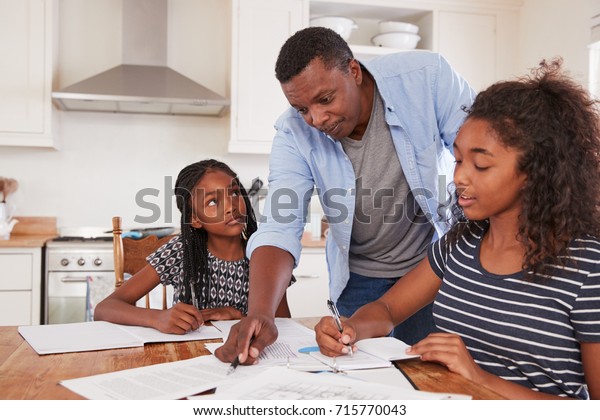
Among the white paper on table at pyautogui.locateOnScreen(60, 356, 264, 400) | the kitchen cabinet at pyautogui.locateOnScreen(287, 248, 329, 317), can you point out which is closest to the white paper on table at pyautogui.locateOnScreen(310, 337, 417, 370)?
the white paper on table at pyautogui.locateOnScreen(60, 356, 264, 400)

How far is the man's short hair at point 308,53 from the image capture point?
136 centimetres

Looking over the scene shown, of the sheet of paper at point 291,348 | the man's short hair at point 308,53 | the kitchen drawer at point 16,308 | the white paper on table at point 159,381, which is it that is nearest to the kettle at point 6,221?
the kitchen drawer at point 16,308

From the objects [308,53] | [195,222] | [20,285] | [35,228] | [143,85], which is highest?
[143,85]

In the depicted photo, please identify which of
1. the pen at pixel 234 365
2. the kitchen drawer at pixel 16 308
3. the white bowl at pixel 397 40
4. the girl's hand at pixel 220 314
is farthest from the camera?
the white bowl at pixel 397 40

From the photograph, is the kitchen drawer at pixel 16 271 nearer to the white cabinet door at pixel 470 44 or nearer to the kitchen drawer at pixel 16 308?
the kitchen drawer at pixel 16 308

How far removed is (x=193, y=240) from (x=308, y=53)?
31.1 inches

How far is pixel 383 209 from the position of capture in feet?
5.46

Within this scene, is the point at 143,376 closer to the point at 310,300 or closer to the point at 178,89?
the point at 310,300

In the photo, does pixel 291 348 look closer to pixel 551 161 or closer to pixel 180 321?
pixel 180 321

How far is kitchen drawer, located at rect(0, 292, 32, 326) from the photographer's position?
3018 mm

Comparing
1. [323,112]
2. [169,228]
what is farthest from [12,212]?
[323,112]

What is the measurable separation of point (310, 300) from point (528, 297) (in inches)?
88.3

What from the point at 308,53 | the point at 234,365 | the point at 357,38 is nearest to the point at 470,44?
the point at 357,38

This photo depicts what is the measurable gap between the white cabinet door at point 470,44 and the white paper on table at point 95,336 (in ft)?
9.16
